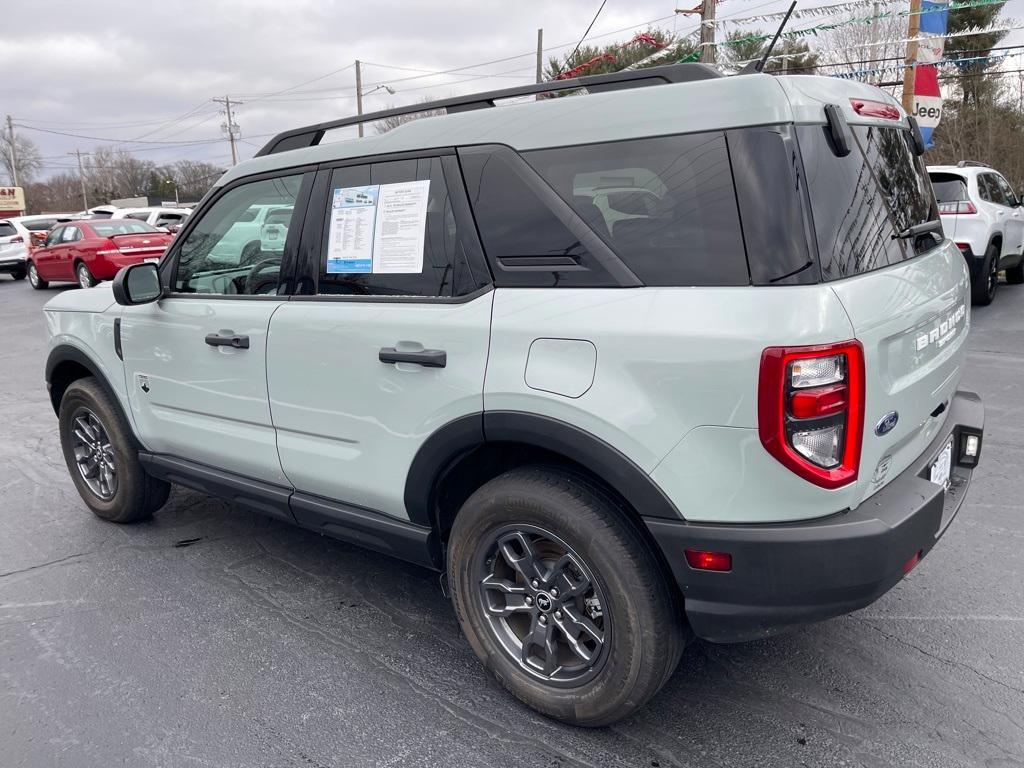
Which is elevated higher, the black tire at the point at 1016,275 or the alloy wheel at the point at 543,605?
the alloy wheel at the point at 543,605

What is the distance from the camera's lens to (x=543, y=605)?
8.53 ft

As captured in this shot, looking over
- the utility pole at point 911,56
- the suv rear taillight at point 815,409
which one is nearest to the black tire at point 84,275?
the utility pole at point 911,56

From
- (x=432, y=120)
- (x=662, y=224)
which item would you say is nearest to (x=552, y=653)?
(x=662, y=224)

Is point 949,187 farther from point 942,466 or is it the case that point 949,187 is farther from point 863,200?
point 863,200

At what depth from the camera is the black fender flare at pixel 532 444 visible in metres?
2.21

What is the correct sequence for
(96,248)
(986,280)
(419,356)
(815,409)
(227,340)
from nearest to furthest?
(815,409)
(419,356)
(227,340)
(986,280)
(96,248)

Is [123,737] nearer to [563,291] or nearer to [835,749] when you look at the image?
[563,291]

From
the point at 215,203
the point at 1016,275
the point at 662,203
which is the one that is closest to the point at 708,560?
the point at 662,203

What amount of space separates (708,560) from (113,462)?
3388 mm

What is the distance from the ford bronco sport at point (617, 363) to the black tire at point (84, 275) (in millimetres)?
14510

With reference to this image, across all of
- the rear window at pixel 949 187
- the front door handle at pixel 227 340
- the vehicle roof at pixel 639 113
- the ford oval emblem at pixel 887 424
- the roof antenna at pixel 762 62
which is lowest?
the ford oval emblem at pixel 887 424

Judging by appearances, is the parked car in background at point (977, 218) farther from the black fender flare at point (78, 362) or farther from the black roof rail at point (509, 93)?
the black fender flare at point (78, 362)

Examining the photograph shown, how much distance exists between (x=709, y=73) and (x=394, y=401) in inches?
56.8

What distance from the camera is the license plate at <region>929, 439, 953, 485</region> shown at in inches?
102
